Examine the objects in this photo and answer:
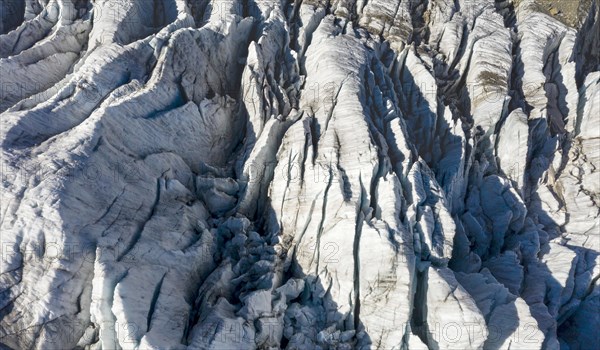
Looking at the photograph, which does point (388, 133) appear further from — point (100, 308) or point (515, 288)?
point (100, 308)

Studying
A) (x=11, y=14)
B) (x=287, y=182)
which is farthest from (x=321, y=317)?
(x=11, y=14)

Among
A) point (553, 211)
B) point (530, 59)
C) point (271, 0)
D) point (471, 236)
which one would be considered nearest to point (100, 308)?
point (471, 236)

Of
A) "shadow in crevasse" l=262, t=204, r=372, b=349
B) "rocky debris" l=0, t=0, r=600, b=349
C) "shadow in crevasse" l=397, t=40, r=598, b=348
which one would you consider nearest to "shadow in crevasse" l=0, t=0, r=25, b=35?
"rocky debris" l=0, t=0, r=600, b=349

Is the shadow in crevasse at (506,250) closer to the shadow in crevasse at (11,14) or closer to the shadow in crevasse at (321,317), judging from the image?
the shadow in crevasse at (321,317)

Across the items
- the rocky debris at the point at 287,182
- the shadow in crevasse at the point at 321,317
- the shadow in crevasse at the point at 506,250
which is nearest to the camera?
the rocky debris at the point at 287,182

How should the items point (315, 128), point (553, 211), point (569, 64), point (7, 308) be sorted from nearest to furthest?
point (7, 308)
point (315, 128)
point (553, 211)
point (569, 64)

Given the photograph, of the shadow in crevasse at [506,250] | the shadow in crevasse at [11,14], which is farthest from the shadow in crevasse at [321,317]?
the shadow in crevasse at [11,14]

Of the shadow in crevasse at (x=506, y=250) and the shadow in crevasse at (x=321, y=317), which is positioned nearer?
the shadow in crevasse at (x=321, y=317)

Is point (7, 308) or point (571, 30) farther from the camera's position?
point (571, 30)
